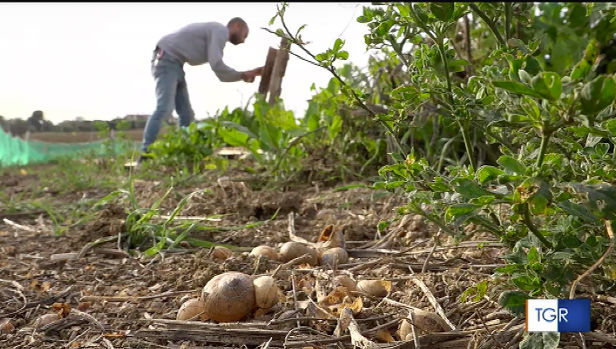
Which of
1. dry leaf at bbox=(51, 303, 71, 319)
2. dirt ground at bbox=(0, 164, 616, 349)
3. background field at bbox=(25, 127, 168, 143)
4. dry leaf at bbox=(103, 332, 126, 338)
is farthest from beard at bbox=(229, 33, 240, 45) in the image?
dry leaf at bbox=(103, 332, 126, 338)

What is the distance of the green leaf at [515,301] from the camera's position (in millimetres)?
935

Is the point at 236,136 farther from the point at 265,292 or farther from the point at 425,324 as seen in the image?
the point at 425,324

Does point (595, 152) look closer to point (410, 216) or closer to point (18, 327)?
point (410, 216)

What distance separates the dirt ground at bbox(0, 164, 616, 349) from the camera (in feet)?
3.78

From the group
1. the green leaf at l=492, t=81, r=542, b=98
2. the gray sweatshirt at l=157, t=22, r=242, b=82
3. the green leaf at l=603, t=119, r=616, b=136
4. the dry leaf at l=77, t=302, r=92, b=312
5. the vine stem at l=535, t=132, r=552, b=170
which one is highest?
the gray sweatshirt at l=157, t=22, r=242, b=82

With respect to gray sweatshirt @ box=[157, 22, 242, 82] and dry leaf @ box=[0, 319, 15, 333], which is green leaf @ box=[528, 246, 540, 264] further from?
gray sweatshirt @ box=[157, 22, 242, 82]

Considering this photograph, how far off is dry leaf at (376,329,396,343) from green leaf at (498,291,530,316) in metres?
0.28

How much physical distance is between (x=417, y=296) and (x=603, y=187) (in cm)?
61

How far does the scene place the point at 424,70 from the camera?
→ 3.84 ft

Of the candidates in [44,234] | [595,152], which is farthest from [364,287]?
[44,234]

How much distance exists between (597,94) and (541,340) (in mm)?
426

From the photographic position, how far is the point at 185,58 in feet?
20.6

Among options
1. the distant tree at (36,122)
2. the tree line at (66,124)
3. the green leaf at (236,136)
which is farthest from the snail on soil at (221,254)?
the distant tree at (36,122)

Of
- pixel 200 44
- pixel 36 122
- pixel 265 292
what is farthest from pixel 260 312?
pixel 36 122
